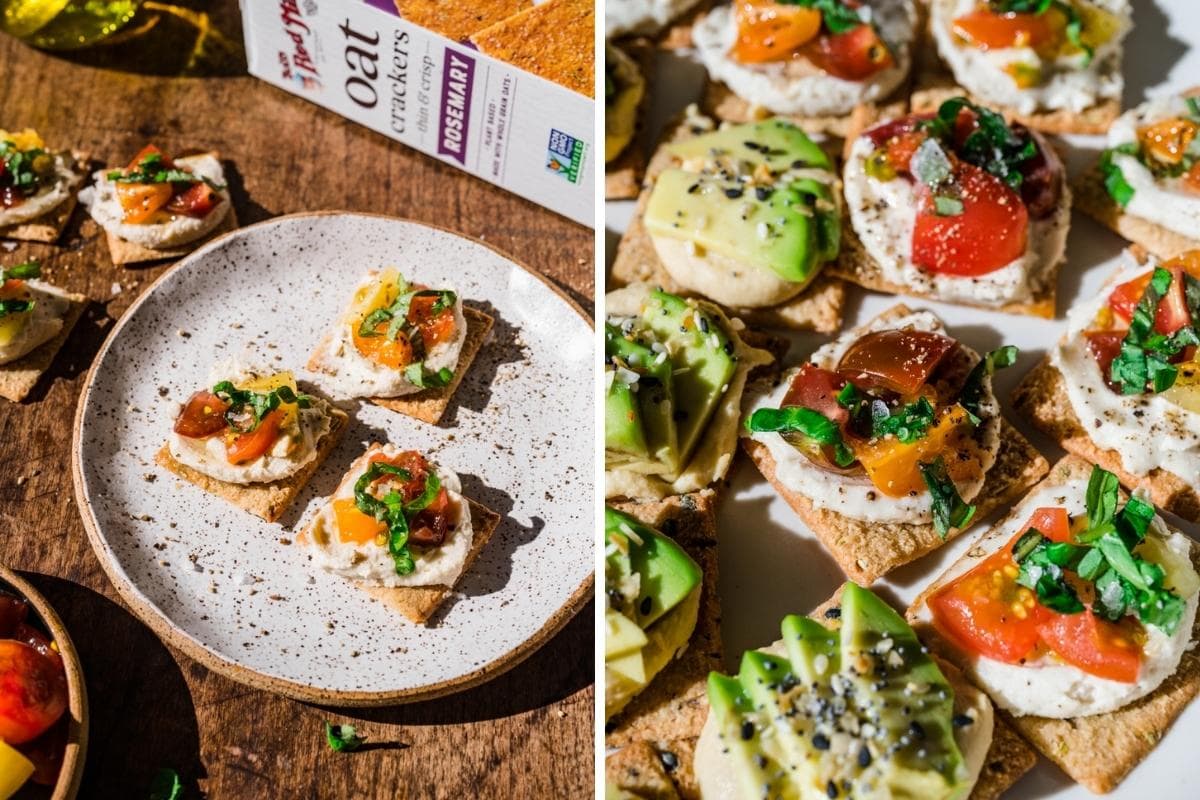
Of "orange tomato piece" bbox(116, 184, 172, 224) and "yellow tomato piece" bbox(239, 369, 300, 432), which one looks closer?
Answer: "yellow tomato piece" bbox(239, 369, 300, 432)

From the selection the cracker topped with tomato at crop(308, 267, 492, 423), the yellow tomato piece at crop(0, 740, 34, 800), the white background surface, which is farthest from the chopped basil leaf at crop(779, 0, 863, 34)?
the yellow tomato piece at crop(0, 740, 34, 800)

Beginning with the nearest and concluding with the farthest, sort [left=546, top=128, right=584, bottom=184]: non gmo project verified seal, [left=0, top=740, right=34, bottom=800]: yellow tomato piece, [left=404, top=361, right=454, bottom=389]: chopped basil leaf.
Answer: [left=0, top=740, right=34, bottom=800]: yellow tomato piece
[left=404, top=361, right=454, bottom=389]: chopped basil leaf
[left=546, top=128, right=584, bottom=184]: non gmo project verified seal

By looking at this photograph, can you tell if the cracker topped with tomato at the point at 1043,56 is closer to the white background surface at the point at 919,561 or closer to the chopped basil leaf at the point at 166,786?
the white background surface at the point at 919,561

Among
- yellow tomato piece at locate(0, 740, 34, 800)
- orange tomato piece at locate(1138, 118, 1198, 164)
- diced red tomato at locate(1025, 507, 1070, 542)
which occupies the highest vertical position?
orange tomato piece at locate(1138, 118, 1198, 164)

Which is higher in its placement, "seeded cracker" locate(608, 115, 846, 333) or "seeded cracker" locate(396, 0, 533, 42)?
"seeded cracker" locate(396, 0, 533, 42)

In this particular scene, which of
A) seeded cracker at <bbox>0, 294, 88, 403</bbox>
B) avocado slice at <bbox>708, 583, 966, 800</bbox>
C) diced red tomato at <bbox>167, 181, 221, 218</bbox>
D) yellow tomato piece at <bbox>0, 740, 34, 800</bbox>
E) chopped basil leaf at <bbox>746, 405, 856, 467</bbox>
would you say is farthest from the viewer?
diced red tomato at <bbox>167, 181, 221, 218</bbox>

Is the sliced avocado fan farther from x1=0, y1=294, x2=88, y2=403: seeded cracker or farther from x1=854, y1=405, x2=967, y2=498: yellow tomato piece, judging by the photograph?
x1=0, y1=294, x2=88, y2=403: seeded cracker

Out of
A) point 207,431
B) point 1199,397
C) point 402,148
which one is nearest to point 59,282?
point 207,431
